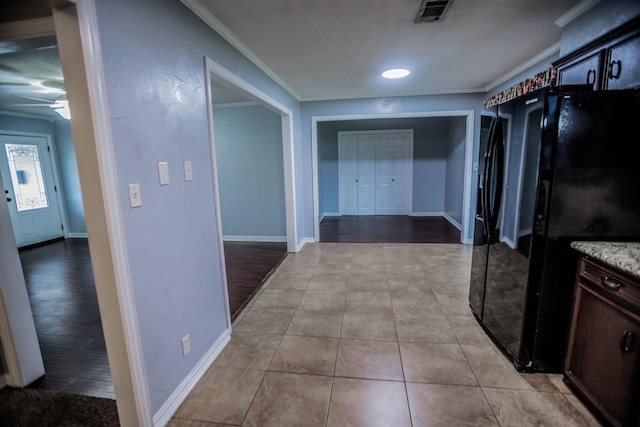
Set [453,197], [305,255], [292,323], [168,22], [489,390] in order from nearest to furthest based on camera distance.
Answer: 1. [168,22]
2. [489,390]
3. [292,323]
4. [305,255]
5. [453,197]

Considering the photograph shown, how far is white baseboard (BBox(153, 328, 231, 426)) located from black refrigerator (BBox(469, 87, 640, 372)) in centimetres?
203

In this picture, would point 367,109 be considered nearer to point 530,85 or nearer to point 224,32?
point 530,85

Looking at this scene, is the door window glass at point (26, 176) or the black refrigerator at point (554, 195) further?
the door window glass at point (26, 176)

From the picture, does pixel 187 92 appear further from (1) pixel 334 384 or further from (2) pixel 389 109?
(2) pixel 389 109

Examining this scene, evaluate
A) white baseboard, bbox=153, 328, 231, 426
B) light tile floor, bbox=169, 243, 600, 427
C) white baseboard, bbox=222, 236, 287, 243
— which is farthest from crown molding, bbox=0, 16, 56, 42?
white baseboard, bbox=222, 236, 287, 243

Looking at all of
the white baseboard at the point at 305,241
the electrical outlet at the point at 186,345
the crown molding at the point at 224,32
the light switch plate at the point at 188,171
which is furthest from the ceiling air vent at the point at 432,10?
the white baseboard at the point at 305,241

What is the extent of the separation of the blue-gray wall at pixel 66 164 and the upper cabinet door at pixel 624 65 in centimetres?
694

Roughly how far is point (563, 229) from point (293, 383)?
72.5 inches

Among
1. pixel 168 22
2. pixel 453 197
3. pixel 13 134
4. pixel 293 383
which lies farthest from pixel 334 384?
pixel 13 134

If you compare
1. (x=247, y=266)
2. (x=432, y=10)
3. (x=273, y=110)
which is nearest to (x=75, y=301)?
(x=247, y=266)

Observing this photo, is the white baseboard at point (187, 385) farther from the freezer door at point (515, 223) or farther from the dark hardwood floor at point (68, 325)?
the freezer door at point (515, 223)

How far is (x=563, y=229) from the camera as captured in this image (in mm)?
1657

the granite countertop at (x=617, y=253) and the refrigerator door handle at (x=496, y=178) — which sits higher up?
the refrigerator door handle at (x=496, y=178)

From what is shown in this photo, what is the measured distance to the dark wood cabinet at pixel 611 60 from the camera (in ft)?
5.23
